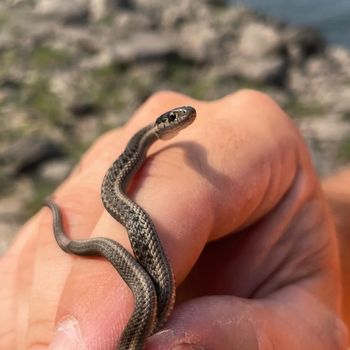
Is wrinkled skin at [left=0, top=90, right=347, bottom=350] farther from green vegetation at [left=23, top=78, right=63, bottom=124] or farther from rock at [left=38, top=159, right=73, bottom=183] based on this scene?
green vegetation at [left=23, top=78, right=63, bottom=124]

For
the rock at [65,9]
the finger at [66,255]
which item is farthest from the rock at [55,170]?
the rock at [65,9]

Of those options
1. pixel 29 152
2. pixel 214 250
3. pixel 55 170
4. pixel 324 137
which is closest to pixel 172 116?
pixel 214 250

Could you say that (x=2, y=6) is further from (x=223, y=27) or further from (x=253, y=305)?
(x=253, y=305)

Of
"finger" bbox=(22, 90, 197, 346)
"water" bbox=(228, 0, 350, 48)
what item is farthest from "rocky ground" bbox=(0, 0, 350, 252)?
"finger" bbox=(22, 90, 197, 346)

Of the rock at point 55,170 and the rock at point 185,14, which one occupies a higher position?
the rock at point 55,170

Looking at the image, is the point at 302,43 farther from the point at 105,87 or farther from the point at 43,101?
the point at 43,101

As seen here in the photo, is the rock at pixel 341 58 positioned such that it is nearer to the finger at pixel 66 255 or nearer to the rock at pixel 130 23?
the rock at pixel 130 23

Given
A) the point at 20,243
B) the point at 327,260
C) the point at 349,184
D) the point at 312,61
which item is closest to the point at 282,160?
the point at 327,260
